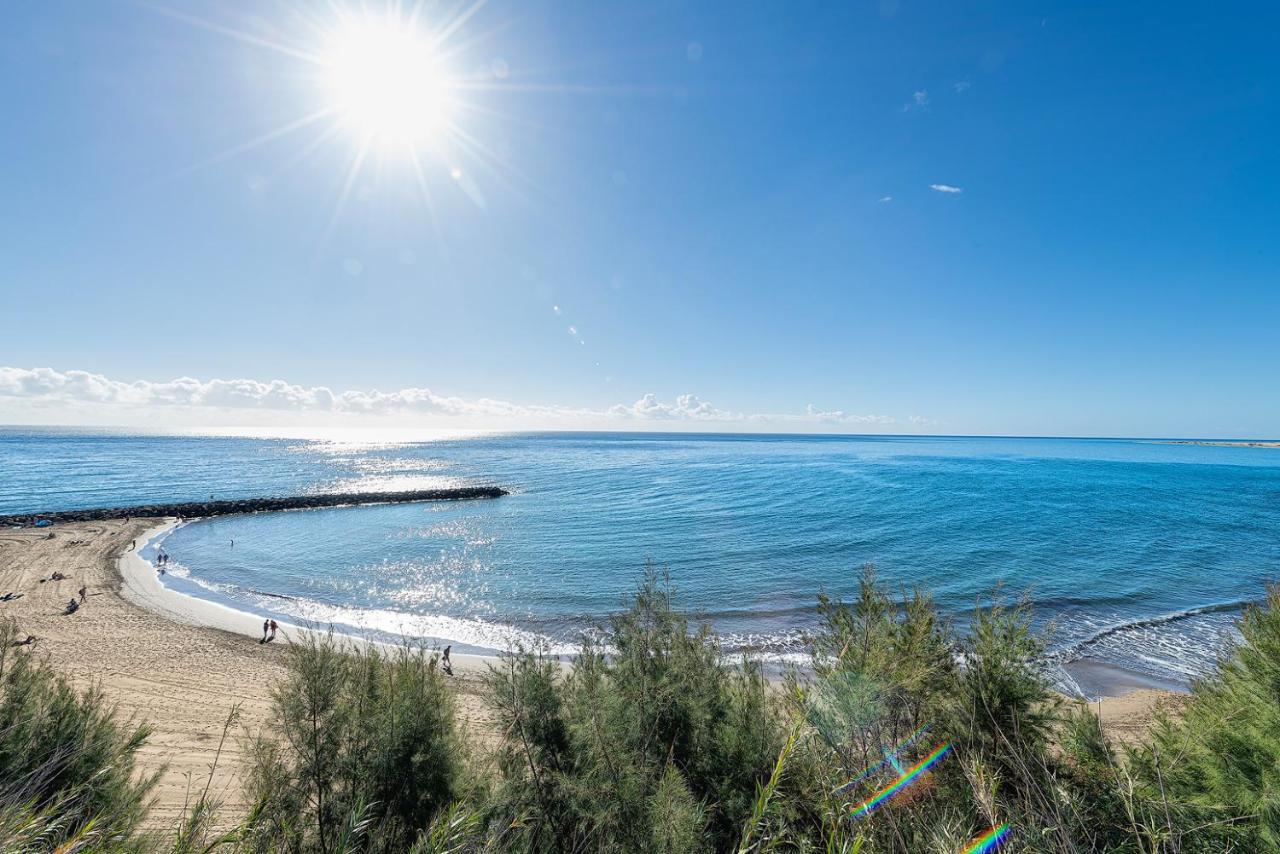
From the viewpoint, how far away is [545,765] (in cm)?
677

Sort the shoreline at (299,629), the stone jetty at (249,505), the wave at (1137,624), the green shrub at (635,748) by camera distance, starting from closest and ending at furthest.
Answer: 1. the green shrub at (635,748)
2. the shoreline at (299,629)
3. the wave at (1137,624)
4. the stone jetty at (249,505)

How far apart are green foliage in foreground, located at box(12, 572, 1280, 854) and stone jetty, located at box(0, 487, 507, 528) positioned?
56467mm

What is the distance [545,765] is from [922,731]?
Answer: 20.6ft

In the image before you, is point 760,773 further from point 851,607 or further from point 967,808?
point 851,607

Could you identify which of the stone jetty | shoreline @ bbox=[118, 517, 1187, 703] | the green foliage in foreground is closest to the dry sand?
shoreline @ bbox=[118, 517, 1187, 703]

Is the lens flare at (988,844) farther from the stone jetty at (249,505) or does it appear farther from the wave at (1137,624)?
the stone jetty at (249,505)

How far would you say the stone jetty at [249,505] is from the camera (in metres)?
43.6

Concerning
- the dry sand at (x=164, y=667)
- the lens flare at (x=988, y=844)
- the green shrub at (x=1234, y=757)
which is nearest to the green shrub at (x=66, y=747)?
the dry sand at (x=164, y=667)

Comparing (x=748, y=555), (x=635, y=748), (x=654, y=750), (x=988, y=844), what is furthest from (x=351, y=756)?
(x=748, y=555)

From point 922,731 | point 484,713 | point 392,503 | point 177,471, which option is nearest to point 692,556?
point 484,713

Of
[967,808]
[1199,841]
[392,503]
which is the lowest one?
[392,503]

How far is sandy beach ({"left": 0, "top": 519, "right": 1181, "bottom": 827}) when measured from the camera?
12273 mm

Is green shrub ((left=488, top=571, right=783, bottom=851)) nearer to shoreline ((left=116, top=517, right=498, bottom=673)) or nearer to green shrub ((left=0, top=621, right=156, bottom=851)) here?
green shrub ((left=0, top=621, right=156, bottom=851))

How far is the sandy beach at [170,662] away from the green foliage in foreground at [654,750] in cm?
153
